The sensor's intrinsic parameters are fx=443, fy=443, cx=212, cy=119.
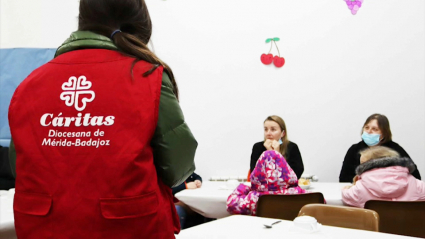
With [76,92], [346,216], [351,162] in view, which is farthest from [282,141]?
[76,92]

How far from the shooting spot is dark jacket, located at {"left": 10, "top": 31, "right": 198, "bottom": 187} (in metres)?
1.18

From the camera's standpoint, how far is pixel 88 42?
126 cm

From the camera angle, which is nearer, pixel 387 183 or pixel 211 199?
pixel 387 183

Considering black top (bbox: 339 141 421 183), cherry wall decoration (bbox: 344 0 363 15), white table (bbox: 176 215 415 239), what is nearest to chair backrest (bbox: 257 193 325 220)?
white table (bbox: 176 215 415 239)

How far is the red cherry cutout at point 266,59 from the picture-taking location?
4793 millimetres

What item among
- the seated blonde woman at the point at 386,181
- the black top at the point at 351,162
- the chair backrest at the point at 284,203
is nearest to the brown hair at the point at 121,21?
the chair backrest at the point at 284,203

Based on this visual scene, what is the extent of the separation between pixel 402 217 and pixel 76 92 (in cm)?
206

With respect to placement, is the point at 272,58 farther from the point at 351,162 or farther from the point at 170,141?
the point at 170,141

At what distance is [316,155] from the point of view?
4688mm

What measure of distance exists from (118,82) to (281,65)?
376cm

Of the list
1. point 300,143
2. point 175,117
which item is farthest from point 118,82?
point 300,143

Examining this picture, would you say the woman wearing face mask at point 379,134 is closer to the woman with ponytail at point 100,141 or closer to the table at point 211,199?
the table at point 211,199

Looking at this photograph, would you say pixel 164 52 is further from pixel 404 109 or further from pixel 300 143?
pixel 404 109

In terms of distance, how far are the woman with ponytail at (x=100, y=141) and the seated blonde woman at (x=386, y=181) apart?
1.88 meters
